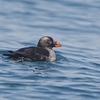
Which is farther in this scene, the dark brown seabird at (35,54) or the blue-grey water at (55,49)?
the dark brown seabird at (35,54)

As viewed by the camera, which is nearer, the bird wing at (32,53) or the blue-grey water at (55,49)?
the blue-grey water at (55,49)

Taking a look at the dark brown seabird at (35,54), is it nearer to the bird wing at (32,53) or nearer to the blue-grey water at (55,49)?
the bird wing at (32,53)

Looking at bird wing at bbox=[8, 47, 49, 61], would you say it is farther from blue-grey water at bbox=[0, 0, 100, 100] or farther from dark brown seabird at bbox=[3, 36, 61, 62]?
blue-grey water at bbox=[0, 0, 100, 100]

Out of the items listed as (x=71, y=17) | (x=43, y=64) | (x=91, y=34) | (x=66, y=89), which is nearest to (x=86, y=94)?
(x=66, y=89)

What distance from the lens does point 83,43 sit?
1958 centimetres

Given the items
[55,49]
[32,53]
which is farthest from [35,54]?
[55,49]

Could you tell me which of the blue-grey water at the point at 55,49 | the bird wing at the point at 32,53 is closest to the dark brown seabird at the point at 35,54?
the bird wing at the point at 32,53

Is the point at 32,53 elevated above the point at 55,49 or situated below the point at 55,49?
above

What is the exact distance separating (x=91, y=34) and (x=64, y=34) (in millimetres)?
881

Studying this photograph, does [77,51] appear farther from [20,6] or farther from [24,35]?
[20,6]

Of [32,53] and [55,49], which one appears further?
[55,49]

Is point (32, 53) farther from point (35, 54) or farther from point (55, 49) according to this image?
→ point (55, 49)

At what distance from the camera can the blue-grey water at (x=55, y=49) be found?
44.8 feet

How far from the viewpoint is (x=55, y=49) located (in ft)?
62.2
